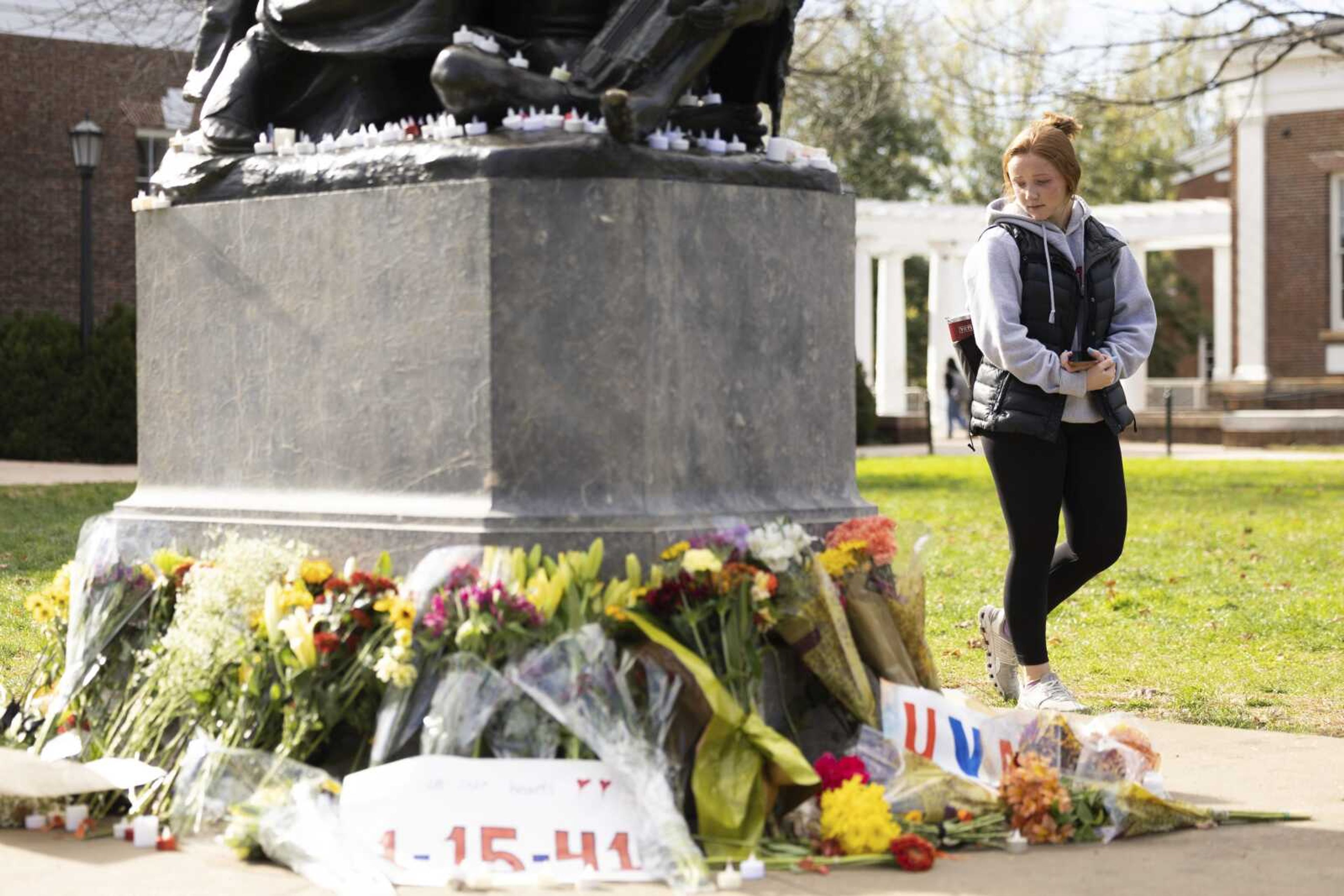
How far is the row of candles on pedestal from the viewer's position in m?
4.30

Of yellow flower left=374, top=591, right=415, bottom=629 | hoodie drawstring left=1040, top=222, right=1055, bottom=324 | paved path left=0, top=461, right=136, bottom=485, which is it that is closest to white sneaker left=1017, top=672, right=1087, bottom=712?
hoodie drawstring left=1040, top=222, right=1055, bottom=324

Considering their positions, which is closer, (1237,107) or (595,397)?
(595,397)

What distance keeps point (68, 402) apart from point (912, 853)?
17.9 m

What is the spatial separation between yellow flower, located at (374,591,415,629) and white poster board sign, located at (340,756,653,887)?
1.06 feet

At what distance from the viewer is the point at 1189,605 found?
375 inches

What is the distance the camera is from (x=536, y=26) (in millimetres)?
5262

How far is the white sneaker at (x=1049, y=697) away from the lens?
5.50m

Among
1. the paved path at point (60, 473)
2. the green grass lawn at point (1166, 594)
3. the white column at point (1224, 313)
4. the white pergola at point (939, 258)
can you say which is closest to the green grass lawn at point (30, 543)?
the green grass lawn at point (1166, 594)

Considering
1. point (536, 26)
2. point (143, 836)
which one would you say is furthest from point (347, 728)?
point (536, 26)

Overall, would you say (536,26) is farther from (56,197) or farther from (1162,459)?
(56,197)

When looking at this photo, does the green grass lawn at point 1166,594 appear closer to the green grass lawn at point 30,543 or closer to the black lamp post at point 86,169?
the green grass lawn at point 30,543

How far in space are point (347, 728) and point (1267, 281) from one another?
31492 mm

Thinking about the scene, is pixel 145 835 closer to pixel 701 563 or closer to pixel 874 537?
pixel 701 563

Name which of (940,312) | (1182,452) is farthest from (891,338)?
(1182,452)
